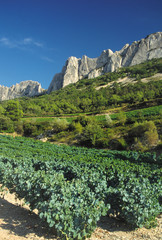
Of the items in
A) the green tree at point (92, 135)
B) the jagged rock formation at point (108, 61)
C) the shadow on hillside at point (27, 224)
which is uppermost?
the jagged rock formation at point (108, 61)

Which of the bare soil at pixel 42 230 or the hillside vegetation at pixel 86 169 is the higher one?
the hillside vegetation at pixel 86 169

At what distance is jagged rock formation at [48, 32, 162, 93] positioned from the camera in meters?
138

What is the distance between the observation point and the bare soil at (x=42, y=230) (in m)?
5.56

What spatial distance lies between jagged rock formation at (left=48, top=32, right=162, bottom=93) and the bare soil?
147 meters

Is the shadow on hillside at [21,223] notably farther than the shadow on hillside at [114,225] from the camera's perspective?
No

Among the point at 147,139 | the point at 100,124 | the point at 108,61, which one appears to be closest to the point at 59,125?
the point at 100,124

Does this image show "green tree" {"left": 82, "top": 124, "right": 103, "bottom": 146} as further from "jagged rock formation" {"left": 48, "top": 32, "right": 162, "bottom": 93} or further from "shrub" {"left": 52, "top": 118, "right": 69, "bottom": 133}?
"jagged rock formation" {"left": 48, "top": 32, "right": 162, "bottom": 93}

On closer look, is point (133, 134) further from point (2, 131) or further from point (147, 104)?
point (2, 131)

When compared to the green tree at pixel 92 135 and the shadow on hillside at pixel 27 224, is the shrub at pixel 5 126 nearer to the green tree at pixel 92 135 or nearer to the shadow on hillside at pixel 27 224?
the green tree at pixel 92 135

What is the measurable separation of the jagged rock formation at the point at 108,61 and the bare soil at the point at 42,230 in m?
147

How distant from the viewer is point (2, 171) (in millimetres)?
9234

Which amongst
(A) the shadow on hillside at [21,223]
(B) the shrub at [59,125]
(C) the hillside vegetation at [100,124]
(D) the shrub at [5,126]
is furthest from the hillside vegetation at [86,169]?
(A) the shadow on hillside at [21,223]

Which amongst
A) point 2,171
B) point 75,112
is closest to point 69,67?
point 75,112

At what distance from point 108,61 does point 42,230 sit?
16335cm
